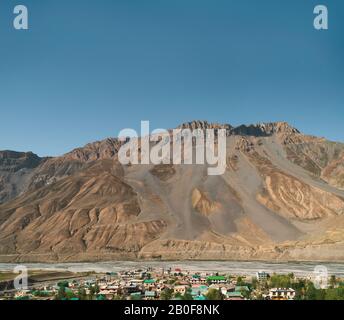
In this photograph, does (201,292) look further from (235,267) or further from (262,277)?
(235,267)

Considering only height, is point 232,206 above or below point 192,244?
above

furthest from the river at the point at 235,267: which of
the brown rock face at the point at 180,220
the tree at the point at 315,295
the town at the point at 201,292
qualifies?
the tree at the point at 315,295

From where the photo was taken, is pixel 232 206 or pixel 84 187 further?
pixel 84 187

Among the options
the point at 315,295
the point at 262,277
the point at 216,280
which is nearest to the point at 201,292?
the point at 315,295

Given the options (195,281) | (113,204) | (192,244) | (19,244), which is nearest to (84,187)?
(113,204)

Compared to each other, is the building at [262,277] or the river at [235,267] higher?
the building at [262,277]

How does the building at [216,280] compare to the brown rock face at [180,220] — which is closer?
the building at [216,280]

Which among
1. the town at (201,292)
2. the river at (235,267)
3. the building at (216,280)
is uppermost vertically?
the town at (201,292)

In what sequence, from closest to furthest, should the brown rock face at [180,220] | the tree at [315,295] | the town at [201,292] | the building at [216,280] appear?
1. the tree at [315,295]
2. the town at [201,292]
3. the building at [216,280]
4. the brown rock face at [180,220]

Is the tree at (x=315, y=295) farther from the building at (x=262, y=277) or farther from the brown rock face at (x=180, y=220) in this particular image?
the brown rock face at (x=180, y=220)
